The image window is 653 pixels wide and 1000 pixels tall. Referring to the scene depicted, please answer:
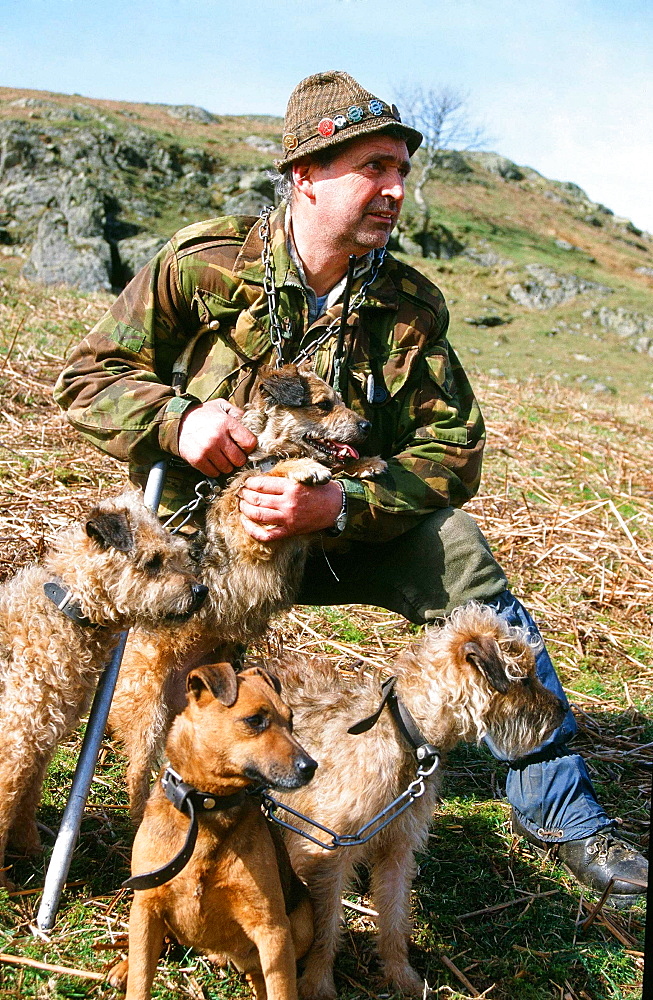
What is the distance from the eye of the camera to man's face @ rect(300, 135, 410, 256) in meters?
4.88

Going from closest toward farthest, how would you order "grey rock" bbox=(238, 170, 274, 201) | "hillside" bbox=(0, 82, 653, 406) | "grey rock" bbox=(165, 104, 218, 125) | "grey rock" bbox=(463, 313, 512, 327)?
A: "hillside" bbox=(0, 82, 653, 406)
"grey rock" bbox=(463, 313, 512, 327)
"grey rock" bbox=(238, 170, 274, 201)
"grey rock" bbox=(165, 104, 218, 125)

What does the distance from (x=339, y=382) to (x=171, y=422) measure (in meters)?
1.15

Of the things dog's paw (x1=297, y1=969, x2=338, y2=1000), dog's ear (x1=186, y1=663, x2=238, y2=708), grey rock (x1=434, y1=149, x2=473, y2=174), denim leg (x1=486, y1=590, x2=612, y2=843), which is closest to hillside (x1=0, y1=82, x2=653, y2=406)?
grey rock (x1=434, y1=149, x2=473, y2=174)

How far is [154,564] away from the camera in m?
4.34

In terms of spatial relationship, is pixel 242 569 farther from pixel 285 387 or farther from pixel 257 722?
pixel 257 722

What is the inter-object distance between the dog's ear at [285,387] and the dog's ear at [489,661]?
1.72 m

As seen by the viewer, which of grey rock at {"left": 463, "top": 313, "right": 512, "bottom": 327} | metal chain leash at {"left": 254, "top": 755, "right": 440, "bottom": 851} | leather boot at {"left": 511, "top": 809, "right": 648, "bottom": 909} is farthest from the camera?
grey rock at {"left": 463, "top": 313, "right": 512, "bottom": 327}

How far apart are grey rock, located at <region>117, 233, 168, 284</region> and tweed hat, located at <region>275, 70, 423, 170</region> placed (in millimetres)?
22550

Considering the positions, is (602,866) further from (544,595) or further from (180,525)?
(544,595)

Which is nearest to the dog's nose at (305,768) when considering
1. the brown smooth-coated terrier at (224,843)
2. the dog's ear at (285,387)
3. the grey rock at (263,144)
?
the brown smooth-coated terrier at (224,843)

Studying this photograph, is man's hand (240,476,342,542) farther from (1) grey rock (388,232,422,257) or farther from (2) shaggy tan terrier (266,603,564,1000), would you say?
(1) grey rock (388,232,422,257)

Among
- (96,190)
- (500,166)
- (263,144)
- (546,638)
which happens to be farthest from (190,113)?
(546,638)

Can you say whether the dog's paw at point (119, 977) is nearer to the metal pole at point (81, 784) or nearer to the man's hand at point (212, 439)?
the metal pole at point (81, 784)

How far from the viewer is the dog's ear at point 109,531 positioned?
13.8 feet
